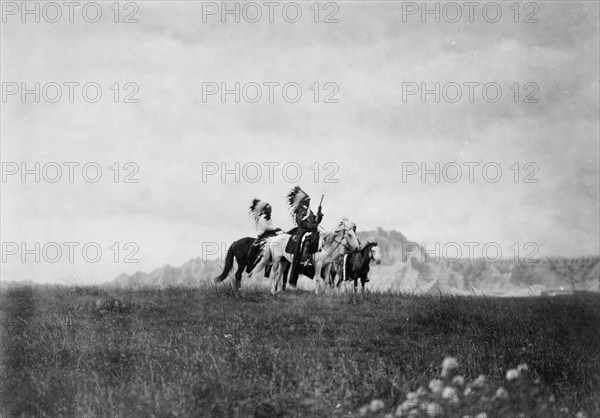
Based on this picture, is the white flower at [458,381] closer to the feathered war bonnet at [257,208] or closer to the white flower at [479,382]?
the white flower at [479,382]

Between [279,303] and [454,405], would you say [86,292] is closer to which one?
[279,303]

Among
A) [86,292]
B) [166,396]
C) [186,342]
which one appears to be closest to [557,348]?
[186,342]

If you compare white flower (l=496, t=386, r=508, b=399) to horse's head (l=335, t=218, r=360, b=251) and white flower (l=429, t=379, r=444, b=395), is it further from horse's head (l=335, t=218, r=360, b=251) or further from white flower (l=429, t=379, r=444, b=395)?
horse's head (l=335, t=218, r=360, b=251)

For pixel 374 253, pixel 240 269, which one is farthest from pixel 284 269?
pixel 374 253

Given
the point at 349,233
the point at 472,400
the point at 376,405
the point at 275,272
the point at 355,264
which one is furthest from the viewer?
the point at 355,264

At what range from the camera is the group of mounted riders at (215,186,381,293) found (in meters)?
19.0

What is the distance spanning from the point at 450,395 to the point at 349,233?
12655mm

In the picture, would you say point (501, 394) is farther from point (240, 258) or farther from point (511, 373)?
point (240, 258)

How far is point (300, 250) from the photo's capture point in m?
19.0

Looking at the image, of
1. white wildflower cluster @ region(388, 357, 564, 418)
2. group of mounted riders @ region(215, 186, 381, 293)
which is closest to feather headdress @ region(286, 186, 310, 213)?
group of mounted riders @ region(215, 186, 381, 293)

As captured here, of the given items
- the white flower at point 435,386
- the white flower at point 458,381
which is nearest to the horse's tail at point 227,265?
the white flower at point 458,381

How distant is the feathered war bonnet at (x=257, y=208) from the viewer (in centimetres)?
1939

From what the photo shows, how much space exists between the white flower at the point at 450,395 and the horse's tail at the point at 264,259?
38.6 ft

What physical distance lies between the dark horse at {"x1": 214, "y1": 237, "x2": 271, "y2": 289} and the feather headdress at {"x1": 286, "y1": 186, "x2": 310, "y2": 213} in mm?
1822
